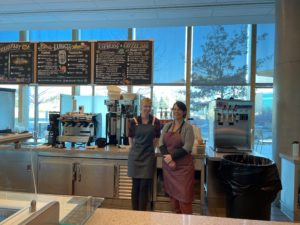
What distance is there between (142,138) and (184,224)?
1.96 metres

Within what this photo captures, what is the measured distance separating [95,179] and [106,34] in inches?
151

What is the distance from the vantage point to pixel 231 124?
13.6ft

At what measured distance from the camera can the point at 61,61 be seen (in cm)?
459

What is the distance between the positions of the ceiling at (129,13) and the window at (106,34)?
0.37 m

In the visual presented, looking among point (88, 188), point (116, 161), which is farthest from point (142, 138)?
point (88, 188)

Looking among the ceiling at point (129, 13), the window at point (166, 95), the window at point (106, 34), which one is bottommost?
the window at point (166, 95)

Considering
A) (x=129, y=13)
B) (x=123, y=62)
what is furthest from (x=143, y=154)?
(x=129, y=13)

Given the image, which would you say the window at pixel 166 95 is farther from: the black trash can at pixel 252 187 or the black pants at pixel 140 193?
the black trash can at pixel 252 187

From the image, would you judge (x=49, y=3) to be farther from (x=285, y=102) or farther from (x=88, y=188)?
(x=285, y=102)

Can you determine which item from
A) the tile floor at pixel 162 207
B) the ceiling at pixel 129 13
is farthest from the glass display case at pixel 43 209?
the ceiling at pixel 129 13

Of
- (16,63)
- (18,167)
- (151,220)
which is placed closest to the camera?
(151,220)

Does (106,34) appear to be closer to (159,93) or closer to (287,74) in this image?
(159,93)

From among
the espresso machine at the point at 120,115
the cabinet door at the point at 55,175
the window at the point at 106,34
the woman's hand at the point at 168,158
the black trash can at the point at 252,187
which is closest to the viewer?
the black trash can at the point at 252,187

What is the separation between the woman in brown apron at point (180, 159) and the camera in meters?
3.09
